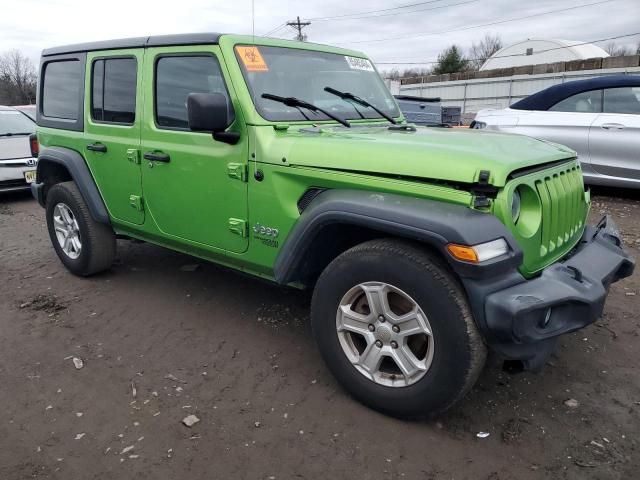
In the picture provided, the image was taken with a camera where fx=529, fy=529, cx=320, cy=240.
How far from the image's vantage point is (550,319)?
91.0 inches

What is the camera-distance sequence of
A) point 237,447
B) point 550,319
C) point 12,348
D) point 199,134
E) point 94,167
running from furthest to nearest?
point 94,167 < point 12,348 < point 199,134 < point 237,447 < point 550,319

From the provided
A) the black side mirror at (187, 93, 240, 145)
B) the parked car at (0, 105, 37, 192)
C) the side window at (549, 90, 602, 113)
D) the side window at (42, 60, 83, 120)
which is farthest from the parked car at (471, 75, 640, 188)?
the parked car at (0, 105, 37, 192)

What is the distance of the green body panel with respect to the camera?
2424 mm

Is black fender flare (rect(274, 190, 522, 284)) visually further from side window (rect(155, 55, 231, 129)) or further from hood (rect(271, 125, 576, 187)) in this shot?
side window (rect(155, 55, 231, 129))

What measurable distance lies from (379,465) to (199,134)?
2158 millimetres

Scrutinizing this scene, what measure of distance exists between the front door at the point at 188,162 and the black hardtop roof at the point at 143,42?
0.05 m

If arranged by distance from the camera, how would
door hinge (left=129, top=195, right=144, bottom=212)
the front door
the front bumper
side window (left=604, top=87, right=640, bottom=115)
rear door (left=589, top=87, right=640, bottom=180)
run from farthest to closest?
side window (left=604, top=87, right=640, bottom=115) → rear door (left=589, top=87, right=640, bottom=180) → door hinge (left=129, top=195, right=144, bottom=212) → the front door → the front bumper

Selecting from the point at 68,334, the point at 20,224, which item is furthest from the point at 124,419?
the point at 20,224

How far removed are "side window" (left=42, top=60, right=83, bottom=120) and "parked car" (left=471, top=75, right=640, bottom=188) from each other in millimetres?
4947

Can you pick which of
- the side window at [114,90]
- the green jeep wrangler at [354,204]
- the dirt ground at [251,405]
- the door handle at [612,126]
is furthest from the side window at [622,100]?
the side window at [114,90]

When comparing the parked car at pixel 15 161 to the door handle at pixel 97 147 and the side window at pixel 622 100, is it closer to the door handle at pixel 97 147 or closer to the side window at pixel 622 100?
the door handle at pixel 97 147

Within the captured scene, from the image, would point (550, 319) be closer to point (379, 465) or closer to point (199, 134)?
point (379, 465)

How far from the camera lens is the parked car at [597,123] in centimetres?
643

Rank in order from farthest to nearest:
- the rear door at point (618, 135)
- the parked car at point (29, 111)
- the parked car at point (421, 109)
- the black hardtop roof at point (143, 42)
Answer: the parked car at point (421, 109), the parked car at point (29, 111), the rear door at point (618, 135), the black hardtop roof at point (143, 42)
